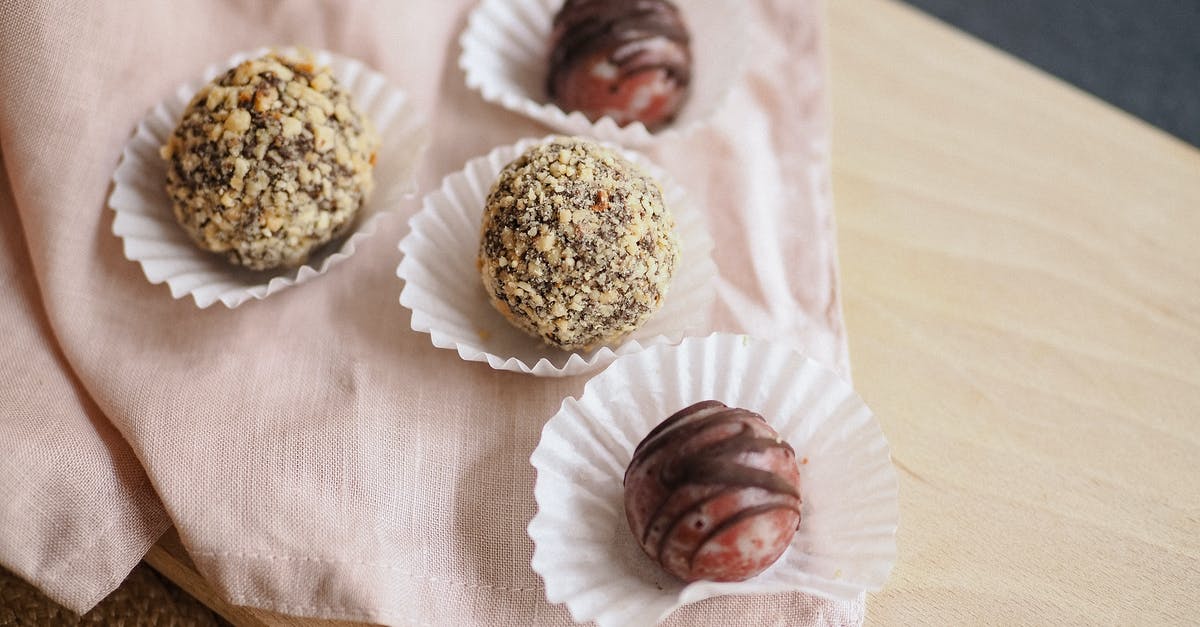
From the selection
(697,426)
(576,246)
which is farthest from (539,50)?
(697,426)

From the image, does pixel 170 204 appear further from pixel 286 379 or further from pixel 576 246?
pixel 576 246

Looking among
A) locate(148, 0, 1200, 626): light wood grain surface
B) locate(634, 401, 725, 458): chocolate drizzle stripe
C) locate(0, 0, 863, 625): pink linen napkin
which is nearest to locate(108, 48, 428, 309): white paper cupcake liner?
locate(0, 0, 863, 625): pink linen napkin

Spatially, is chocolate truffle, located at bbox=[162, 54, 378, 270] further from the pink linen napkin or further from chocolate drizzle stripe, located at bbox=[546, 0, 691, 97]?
chocolate drizzle stripe, located at bbox=[546, 0, 691, 97]

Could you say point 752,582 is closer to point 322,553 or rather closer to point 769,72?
point 322,553

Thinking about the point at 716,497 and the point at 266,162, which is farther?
the point at 266,162

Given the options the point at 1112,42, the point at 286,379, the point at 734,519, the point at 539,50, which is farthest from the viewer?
the point at 1112,42

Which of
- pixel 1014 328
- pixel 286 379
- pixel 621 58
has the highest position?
pixel 621 58

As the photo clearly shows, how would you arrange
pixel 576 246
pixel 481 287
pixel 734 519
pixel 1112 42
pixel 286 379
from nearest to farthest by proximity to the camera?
1. pixel 734 519
2. pixel 576 246
3. pixel 286 379
4. pixel 481 287
5. pixel 1112 42
